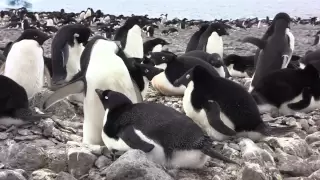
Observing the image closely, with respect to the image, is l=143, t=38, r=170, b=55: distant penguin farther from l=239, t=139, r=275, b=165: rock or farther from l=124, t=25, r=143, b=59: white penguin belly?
l=239, t=139, r=275, b=165: rock

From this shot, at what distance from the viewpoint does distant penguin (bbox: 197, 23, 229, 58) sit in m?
8.52

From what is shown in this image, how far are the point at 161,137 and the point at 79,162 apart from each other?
1.70 ft

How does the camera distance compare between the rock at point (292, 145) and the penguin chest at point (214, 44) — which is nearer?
the rock at point (292, 145)

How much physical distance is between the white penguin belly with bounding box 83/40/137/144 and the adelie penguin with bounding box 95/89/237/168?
0.54 metres

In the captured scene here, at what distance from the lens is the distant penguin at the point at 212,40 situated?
8523mm

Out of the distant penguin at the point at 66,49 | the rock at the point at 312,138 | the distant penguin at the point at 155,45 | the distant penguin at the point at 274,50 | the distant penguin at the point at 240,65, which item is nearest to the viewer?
the rock at the point at 312,138

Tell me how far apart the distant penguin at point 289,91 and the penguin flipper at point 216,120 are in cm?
119

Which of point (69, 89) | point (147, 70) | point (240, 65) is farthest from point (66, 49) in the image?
point (240, 65)

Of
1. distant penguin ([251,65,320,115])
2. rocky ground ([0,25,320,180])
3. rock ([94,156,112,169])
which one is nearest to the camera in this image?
rocky ground ([0,25,320,180])

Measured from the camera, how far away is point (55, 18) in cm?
2611

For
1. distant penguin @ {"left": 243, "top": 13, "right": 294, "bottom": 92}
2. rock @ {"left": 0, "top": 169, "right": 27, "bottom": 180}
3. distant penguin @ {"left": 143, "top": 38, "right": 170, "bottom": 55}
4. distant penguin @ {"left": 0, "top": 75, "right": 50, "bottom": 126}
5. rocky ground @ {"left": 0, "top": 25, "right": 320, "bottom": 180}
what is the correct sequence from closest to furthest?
rock @ {"left": 0, "top": 169, "right": 27, "bottom": 180}
rocky ground @ {"left": 0, "top": 25, "right": 320, "bottom": 180}
distant penguin @ {"left": 0, "top": 75, "right": 50, "bottom": 126}
distant penguin @ {"left": 243, "top": 13, "right": 294, "bottom": 92}
distant penguin @ {"left": 143, "top": 38, "right": 170, "bottom": 55}

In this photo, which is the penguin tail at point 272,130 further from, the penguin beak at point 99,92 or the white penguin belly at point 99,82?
the penguin beak at point 99,92

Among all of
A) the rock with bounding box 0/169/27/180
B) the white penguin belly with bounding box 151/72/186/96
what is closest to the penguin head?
the white penguin belly with bounding box 151/72/186/96

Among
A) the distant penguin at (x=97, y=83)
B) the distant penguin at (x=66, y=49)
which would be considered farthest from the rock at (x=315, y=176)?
the distant penguin at (x=66, y=49)
